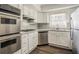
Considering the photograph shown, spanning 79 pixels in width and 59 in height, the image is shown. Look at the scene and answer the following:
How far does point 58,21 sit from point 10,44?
2.72 ft

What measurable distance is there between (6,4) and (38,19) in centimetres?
53

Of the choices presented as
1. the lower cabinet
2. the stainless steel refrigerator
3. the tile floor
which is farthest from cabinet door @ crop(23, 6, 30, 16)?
the stainless steel refrigerator

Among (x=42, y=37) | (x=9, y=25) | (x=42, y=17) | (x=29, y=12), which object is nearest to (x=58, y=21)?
(x=42, y=17)

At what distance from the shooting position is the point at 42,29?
5.24 ft

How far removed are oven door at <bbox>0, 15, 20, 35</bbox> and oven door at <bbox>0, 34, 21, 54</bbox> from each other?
0.25 ft

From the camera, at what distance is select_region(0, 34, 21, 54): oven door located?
1320 mm

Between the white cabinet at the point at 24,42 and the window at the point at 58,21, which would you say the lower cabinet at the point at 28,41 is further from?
the window at the point at 58,21

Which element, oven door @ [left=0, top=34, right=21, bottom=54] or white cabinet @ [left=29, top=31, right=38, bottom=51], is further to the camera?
white cabinet @ [left=29, top=31, right=38, bottom=51]

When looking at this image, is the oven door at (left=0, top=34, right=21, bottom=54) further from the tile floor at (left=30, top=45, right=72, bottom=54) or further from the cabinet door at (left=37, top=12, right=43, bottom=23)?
the cabinet door at (left=37, top=12, right=43, bottom=23)

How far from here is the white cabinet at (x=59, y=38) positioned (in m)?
1.52

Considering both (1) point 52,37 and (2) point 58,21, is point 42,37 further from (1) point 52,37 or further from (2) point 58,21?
(2) point 58,21

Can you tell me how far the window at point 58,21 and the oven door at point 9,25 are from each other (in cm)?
54
